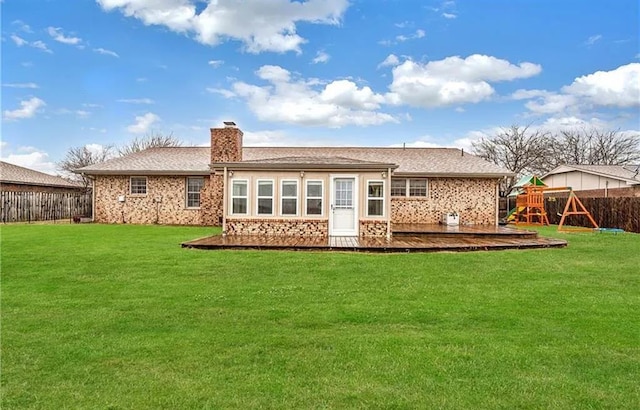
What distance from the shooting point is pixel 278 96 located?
23.8 m

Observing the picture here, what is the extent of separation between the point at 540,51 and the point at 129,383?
67.5ft

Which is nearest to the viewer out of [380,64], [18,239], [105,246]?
[105,246]

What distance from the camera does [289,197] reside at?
13258 mm

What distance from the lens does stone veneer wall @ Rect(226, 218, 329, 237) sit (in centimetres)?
1315

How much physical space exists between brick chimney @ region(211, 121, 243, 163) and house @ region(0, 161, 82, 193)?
11.5 m

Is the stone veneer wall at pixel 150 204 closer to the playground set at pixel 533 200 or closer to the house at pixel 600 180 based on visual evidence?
the playground set at pixel 533 200

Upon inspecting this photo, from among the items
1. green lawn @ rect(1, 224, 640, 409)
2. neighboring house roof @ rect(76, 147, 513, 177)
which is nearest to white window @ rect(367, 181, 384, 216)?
neighboring house roof @ rect(76, 147, 513, 177)

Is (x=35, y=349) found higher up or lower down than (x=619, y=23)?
lower down

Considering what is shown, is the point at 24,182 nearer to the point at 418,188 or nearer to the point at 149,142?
the point at 418,188

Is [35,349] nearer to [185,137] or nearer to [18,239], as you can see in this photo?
[18,239]

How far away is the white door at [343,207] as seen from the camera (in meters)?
13.1

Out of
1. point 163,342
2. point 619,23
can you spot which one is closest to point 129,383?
point 163,342

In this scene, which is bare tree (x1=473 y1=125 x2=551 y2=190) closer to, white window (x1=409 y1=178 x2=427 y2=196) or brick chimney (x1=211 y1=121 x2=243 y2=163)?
white window (x1=409 y1=178 x2=427 y2=196)

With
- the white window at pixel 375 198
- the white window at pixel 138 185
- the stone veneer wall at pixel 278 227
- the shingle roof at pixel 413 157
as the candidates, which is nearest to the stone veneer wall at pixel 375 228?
the white window at pixel 375 198
